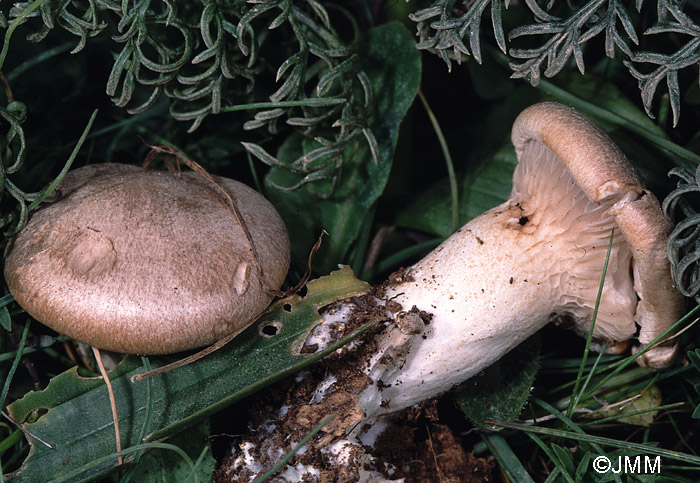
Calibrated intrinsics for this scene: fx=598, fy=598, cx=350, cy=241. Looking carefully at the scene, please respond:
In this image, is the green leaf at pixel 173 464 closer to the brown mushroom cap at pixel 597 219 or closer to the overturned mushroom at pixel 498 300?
the overturned mushroom at pixel 498 300

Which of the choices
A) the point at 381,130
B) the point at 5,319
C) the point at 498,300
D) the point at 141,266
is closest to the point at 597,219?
the point at 498,300

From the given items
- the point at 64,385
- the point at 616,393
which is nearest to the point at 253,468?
the point at 64,385

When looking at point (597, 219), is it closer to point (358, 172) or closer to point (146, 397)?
point (358, 172)

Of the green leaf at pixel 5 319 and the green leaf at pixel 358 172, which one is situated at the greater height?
the green leaf at pixel 358 172

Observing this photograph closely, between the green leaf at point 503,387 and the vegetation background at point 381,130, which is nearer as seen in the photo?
the vegetation background at point 381,130

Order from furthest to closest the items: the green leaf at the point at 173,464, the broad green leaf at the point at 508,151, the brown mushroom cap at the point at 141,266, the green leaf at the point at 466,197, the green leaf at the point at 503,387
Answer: the green leaf at the point at 466,197
the broad green leaf at the point at 508,151
the green leaf at the point at 503,387
the green leaf at the point at 173,464
the brown mushroom cap at the point at 141,266

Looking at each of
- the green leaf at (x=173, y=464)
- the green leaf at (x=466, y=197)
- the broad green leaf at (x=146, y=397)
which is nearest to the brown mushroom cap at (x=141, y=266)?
the broad green leaf at (x=146, y=397)
